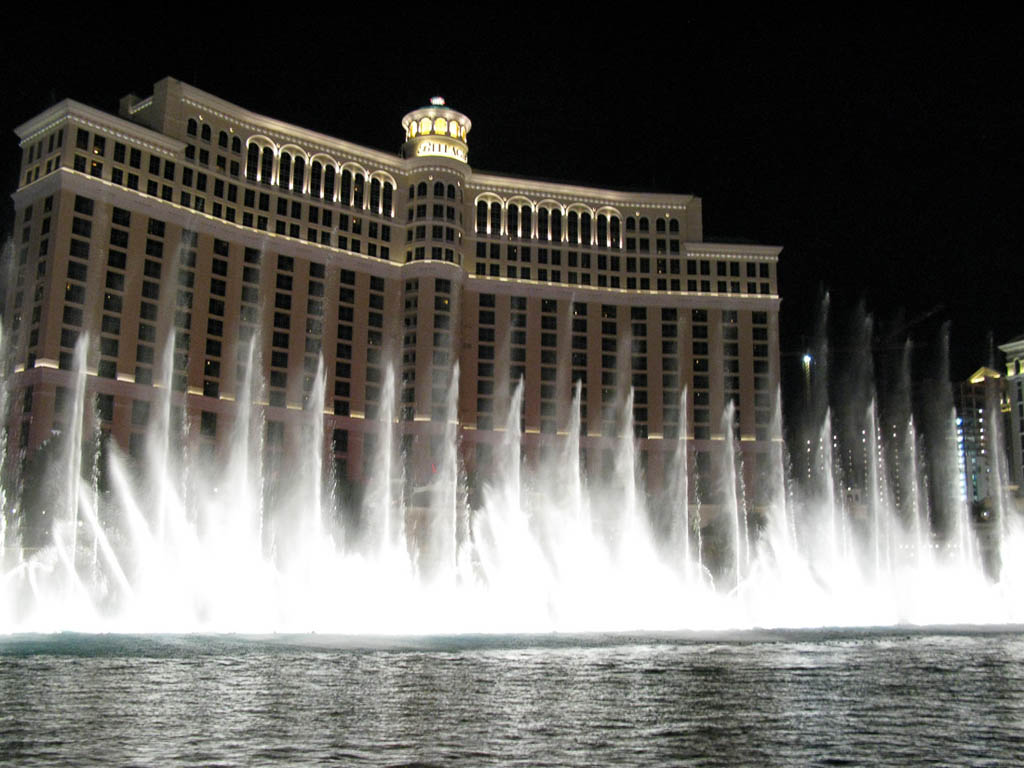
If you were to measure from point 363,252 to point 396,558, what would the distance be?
49098 millimetres

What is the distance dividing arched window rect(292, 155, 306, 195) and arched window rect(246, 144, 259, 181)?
3660 mm

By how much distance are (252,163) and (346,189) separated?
9.41m

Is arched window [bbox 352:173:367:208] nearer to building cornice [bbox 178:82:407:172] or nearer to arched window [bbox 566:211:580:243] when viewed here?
building cornice [bbox 178:82:407:172]

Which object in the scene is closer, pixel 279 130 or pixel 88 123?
pixel 88 123

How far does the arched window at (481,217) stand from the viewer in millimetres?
103250

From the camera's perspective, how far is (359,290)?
9512cm

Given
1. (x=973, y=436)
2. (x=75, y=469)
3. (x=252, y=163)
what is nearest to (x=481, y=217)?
(x=252, y=163)

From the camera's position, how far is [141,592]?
4116 centimetres

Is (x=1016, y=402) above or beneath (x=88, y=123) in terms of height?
beneath

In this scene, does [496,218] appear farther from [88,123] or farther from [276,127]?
[88,123]

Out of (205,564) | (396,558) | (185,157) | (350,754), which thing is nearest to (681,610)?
(396,558)

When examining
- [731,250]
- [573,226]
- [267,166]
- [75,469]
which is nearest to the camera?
[75,469]

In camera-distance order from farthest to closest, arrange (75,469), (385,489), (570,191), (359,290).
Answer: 1. (570,191)
2. (359,290)
3. (385,489)
4. (75,469)

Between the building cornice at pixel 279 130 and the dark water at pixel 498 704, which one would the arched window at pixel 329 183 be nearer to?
the building cornice at pixel 279 130
